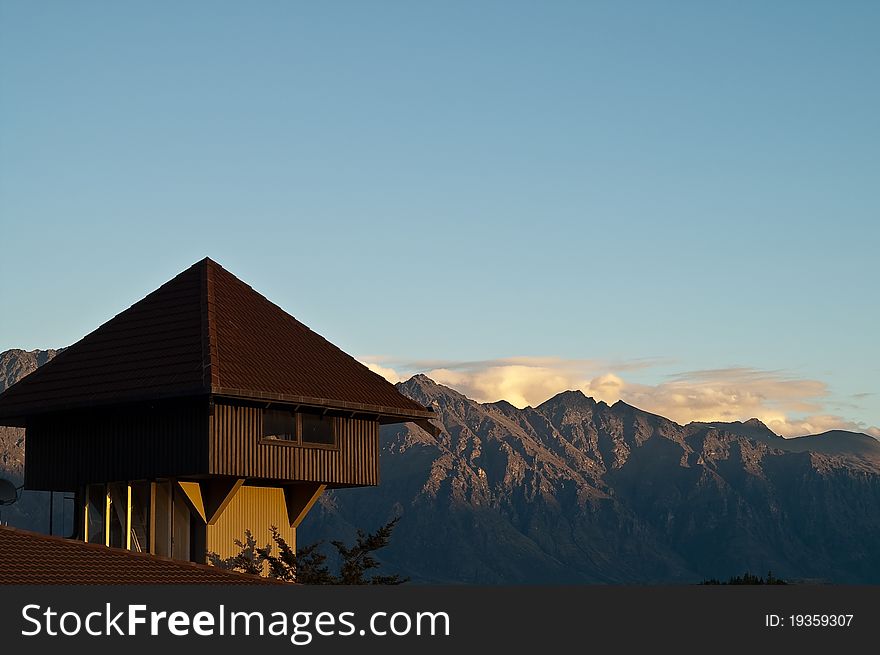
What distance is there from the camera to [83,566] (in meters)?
27.5

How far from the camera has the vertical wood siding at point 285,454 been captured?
3716 cm

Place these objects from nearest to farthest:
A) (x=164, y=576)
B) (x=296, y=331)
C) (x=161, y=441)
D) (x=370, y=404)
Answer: (x=164, y=576), (x=161, y=441), (x=370, y=404), (x=296, y=331)

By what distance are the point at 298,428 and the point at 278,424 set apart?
71 cm

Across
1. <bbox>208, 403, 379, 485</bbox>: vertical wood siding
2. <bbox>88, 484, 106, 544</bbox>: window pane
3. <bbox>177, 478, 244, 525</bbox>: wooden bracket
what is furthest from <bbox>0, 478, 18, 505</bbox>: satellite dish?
<bbox>208, 403, 379, 485</bbox>: vertical wood siding

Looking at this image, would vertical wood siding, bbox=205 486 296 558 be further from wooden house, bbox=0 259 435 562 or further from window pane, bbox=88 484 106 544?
window pane, bbox=88 484 106 544

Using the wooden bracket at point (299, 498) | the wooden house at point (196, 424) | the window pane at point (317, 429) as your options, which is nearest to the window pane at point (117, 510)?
the wooden house at point (196, 424)

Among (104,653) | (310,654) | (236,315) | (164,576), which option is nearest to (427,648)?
(310,654)

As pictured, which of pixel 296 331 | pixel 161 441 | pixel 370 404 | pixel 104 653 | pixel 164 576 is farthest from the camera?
pixel 296 331

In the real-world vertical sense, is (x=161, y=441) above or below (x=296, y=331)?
below

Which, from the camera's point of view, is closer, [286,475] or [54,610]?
[54,610]

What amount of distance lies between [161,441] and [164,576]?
10.2m

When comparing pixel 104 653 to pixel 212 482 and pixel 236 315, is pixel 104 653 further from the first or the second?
pixel 236 315

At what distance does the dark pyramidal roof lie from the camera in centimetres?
3778

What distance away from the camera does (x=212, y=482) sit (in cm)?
3859
